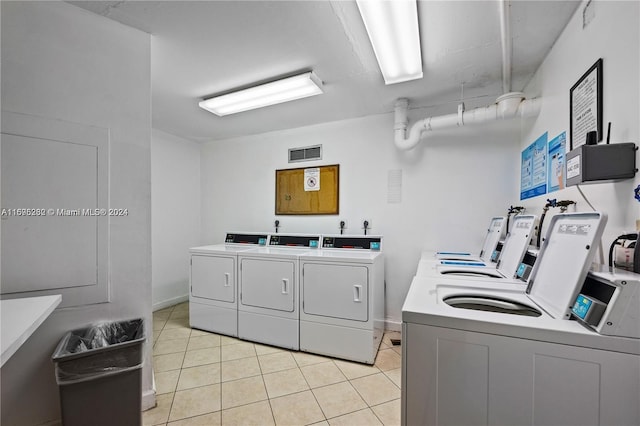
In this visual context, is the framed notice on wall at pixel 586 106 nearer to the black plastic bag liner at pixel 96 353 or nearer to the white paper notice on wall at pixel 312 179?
the white paper notice on wall at pixel 312 179

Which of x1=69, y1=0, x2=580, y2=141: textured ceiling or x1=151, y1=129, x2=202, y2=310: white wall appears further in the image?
x1=151, y1=129, x2=202, y2=310: white wall

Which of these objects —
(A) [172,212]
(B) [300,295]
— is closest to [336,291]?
(B) [300,295]

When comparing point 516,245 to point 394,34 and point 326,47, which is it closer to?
point 394,34

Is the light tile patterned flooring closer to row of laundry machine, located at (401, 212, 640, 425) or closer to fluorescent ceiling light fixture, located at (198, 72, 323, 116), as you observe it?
row of laundry machine, located at (401, 212, 640, 425)

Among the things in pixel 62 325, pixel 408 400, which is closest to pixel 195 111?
pixel 62 325

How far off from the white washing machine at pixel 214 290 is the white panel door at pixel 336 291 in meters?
0.86

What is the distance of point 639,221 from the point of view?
108 cm

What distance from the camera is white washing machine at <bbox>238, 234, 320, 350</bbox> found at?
8.55ft

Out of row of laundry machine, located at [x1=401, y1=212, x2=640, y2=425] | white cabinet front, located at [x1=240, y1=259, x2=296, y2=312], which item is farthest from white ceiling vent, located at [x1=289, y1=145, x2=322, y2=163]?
row of laundry machine, located at [x1=401, y1=212, x2=640, y2=425]

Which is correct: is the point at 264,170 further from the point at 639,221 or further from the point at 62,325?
the point at 639,221

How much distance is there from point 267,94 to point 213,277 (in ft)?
6.66

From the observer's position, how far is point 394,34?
5.64 ft

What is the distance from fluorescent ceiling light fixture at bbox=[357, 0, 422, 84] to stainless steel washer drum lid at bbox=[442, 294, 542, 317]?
62.9 inches

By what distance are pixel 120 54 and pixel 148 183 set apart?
84cm
